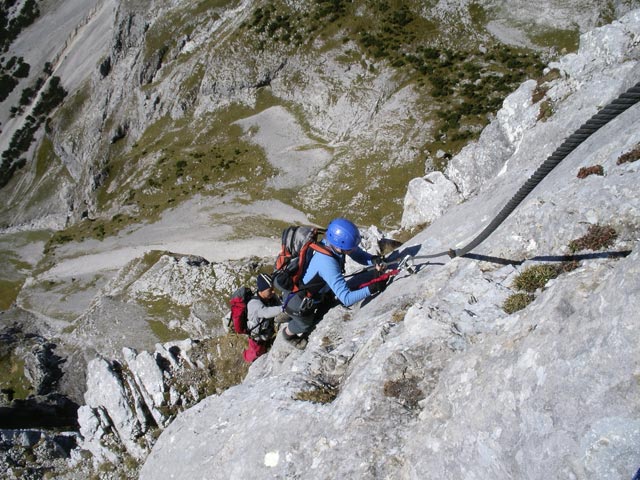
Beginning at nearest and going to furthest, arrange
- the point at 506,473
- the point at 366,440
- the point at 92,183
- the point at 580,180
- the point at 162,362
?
the point at 506,473 → the point at 366,440 → the point at 580,180 → the point at 162,362 → the point at 92,183

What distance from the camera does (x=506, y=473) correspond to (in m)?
7.85

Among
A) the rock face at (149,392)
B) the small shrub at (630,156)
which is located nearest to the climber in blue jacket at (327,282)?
the small shrub at (630,156)

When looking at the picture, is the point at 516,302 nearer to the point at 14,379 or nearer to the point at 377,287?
the point at 377,287

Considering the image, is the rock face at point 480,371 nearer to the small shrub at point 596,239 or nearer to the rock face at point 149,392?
the small shrub at point 596,239

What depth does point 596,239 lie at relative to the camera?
1074 cm

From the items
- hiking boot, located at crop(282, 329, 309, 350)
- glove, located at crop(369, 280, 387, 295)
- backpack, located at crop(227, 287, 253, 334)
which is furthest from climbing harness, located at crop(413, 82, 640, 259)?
backpack, located at crop(227, 287, 253, 334)

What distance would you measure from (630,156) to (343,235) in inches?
342

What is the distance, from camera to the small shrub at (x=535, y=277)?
36.3ft

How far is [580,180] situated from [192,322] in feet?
122

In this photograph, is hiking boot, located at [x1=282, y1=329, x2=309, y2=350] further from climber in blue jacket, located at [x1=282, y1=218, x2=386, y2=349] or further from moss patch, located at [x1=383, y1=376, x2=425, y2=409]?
moss patch, located at [x1=383, y1=376, x2=425, y2=409]

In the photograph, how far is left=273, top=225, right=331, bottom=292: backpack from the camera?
625 inches

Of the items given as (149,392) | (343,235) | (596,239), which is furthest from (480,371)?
(149,392)

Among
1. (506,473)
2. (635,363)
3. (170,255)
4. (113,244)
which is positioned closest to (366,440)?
(506,473)

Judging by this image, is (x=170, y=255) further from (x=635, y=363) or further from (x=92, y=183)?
(x=92, y=183)
